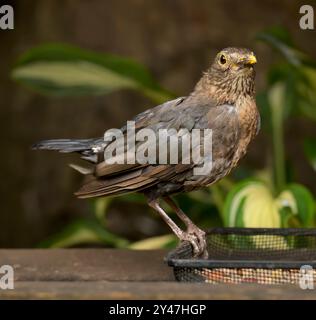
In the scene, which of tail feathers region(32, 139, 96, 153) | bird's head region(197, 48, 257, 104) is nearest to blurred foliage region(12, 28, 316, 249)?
bird's head region(197, 48, 257, 104)

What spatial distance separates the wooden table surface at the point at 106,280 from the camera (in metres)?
2.48

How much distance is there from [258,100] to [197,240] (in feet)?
5.69

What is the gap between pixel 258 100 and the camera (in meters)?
4.93

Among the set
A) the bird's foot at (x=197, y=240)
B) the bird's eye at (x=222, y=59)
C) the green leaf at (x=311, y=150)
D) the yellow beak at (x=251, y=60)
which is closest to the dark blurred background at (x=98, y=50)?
the green leaf at (x=311, y=150)

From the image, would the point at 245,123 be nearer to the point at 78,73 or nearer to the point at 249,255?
the point at 249,255

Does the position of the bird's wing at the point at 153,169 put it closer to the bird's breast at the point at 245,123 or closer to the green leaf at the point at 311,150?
the bird's breast at the point at 245,123

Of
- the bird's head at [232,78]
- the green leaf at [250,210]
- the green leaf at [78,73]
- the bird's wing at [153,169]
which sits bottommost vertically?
the green leaf at [250,210]

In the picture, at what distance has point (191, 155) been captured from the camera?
3.38 metres

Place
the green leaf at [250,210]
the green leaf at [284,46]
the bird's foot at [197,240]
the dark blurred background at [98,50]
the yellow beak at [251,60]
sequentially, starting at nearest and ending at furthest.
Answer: the bird's foot at [197,240]
the yellow beak at [251,60]
the green leaf at [250,210]
the green leaf at [284,46]
the dark blurred background at [98,50]

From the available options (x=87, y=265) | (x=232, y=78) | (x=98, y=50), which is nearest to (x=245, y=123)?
(x=232, y=78)

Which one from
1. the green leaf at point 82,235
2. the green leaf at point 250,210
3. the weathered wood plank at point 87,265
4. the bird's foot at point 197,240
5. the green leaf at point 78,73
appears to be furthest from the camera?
the green leaf at point 82,235

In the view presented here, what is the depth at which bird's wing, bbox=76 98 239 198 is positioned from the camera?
3367 mm

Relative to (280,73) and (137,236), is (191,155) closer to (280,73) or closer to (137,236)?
(280,73)
